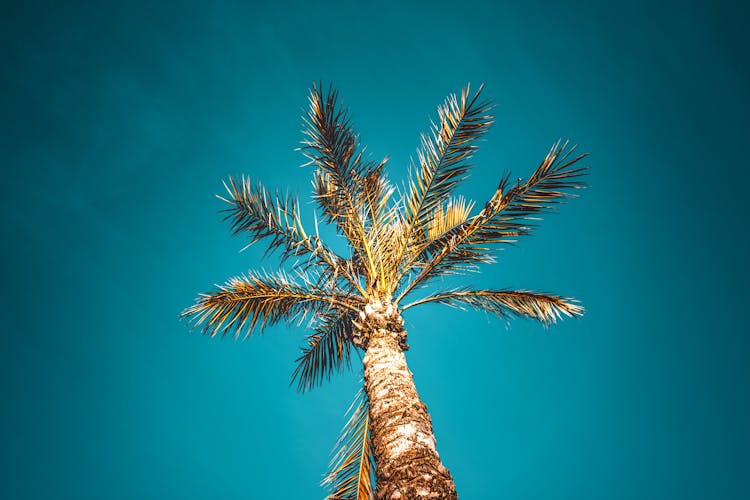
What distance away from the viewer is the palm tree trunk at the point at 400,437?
3.05 meters

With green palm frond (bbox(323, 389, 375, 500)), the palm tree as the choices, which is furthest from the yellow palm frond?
green palm frond (bbox(323, 389, 375, 500))

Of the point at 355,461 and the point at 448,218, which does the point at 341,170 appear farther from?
the point at 355,461

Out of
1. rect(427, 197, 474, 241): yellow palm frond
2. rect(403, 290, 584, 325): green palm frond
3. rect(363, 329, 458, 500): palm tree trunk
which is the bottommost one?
rect(363, 329, 458, 500): palm tree trunk

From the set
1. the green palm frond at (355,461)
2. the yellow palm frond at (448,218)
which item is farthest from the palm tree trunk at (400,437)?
the yellow palm frond at (448,218)

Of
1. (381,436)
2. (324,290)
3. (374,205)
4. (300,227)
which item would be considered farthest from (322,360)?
(381,436)

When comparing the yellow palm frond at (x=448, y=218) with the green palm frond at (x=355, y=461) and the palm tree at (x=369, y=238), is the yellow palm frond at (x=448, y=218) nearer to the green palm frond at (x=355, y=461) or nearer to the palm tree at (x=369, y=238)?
the palm tree at (x=369, y=238)

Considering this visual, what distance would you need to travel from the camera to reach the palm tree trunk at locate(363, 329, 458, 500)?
3.05 meters

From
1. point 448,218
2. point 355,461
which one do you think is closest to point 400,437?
point 355,461

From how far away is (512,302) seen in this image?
21.0ft

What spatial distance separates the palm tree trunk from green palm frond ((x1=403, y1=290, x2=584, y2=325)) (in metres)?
1.88

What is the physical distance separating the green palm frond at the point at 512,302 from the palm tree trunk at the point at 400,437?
6.15 ft

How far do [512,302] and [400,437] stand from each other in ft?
11.9

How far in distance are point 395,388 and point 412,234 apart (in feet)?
10.2

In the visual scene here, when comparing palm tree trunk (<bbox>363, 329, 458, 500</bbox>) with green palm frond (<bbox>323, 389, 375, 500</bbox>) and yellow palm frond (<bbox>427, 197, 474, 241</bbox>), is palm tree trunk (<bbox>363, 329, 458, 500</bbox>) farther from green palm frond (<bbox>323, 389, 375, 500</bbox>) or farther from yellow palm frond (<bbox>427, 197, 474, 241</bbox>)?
yellow palm frond (<bbox>427, 197, 474, 241</bbox>)
